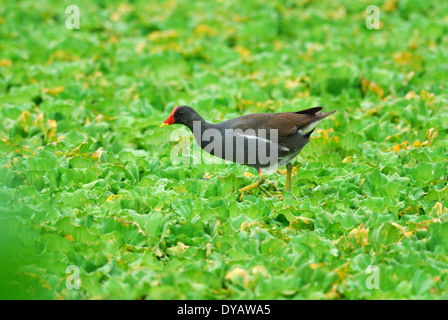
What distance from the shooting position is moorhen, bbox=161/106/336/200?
201 inches

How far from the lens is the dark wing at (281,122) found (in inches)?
202

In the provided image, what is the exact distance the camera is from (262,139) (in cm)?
513

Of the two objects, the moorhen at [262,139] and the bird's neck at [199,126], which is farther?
the bird's neck at [199,126]

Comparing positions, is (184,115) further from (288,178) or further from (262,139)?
(288,178)

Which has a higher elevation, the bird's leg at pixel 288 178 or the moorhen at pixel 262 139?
the moorhen at pixel 262 139

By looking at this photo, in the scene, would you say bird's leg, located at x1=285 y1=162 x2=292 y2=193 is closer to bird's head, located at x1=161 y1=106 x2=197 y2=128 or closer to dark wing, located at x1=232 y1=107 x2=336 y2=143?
dark wing, located at x1=232 y1=107 x2=336 y2=143

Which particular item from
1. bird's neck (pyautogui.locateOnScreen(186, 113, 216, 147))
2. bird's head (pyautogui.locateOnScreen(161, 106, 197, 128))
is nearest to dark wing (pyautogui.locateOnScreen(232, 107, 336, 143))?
bird's neck (pyautogui.locateOnScreen(186, 113, 216, 147))

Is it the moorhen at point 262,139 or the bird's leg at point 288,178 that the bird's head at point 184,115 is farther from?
the bird's leg at point 288,178

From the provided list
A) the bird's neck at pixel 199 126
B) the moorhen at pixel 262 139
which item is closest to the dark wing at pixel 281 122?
the moorhen at pixel 262 139

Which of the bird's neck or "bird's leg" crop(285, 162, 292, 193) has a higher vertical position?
the bird's neck

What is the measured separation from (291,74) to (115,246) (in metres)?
4.48

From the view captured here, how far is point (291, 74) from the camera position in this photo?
8086 mm

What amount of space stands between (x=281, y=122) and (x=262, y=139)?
204 millimetres
